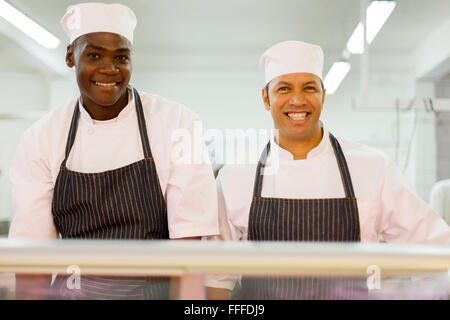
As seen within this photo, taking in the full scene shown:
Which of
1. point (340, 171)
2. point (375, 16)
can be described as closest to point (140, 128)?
point (340, 171)

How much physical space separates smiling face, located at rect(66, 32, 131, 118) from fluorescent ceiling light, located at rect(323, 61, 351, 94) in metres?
2.43

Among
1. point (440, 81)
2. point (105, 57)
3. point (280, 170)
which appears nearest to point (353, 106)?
Answer: point (280, 170)

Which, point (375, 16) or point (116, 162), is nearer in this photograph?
point (116, 162)

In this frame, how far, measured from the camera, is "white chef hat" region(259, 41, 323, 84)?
4.27ft

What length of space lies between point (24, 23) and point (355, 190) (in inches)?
65.8

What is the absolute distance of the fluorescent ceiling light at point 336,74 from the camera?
3.35m

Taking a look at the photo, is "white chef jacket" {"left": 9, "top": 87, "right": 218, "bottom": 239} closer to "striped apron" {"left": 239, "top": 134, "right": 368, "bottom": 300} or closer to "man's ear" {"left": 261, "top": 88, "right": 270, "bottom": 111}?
"striped apron" {"left": 239, "top": 134, "right": 368, "bottom": 300}

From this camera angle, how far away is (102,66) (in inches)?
44.6

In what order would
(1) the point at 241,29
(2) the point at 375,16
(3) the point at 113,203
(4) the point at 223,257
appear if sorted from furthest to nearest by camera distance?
(1) the point at 241,29 → (2) the point at 375,16 → (3) the point at 113,203 → (4) the point at 223,257

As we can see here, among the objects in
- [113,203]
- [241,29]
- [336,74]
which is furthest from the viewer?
[241,29]

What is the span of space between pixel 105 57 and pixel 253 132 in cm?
55

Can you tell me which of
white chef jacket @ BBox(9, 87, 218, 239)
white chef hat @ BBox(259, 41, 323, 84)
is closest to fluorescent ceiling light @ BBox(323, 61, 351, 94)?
white chef hat @ BBox(259, 41, 323, 84)

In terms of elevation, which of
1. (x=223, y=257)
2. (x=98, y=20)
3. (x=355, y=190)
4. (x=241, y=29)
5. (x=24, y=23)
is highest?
(x=241, y=29)

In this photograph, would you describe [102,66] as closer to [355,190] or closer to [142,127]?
[142,127]
